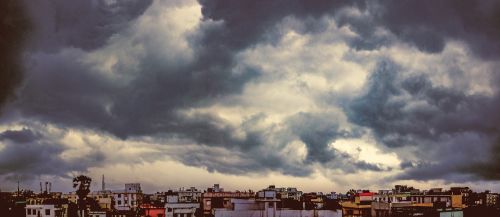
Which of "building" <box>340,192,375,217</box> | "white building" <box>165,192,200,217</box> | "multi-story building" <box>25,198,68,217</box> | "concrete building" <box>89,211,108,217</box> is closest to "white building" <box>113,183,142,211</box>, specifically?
"multi-story building" <box>25,198,68,217</box>

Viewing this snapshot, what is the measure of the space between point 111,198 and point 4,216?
45.4 m

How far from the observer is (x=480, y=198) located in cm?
17938

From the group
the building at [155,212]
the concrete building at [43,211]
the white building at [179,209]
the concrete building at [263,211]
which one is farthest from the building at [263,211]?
the concrete building at [43,211]

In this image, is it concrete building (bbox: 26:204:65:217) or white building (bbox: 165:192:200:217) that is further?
concrete building (bbox: 26:204:65:217)

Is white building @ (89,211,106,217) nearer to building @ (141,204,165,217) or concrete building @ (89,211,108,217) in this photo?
concrete building @ (89,211,108,217)

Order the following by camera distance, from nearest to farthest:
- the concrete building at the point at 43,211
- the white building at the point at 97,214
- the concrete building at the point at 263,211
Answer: the concrete building at the point at 263,211
the white building at the point at 97,214
the concrete building at the point at 43,211

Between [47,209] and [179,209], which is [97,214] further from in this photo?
[179,209]

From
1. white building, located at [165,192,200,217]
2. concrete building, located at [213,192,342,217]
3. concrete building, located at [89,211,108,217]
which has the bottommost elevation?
concrete building, located at [89,211,108,217]

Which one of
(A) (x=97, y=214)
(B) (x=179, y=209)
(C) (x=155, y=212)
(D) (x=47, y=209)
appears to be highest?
(B) (x=179, y=209)

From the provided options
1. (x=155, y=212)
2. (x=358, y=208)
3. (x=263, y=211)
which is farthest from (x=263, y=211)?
(x=155, y=212)

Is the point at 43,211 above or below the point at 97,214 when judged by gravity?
above

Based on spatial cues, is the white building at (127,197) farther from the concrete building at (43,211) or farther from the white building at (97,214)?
the white building at (97,214)

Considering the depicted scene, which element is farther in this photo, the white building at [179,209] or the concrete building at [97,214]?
the concrete building at [97,214]

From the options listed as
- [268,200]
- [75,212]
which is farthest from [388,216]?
[75,212]
